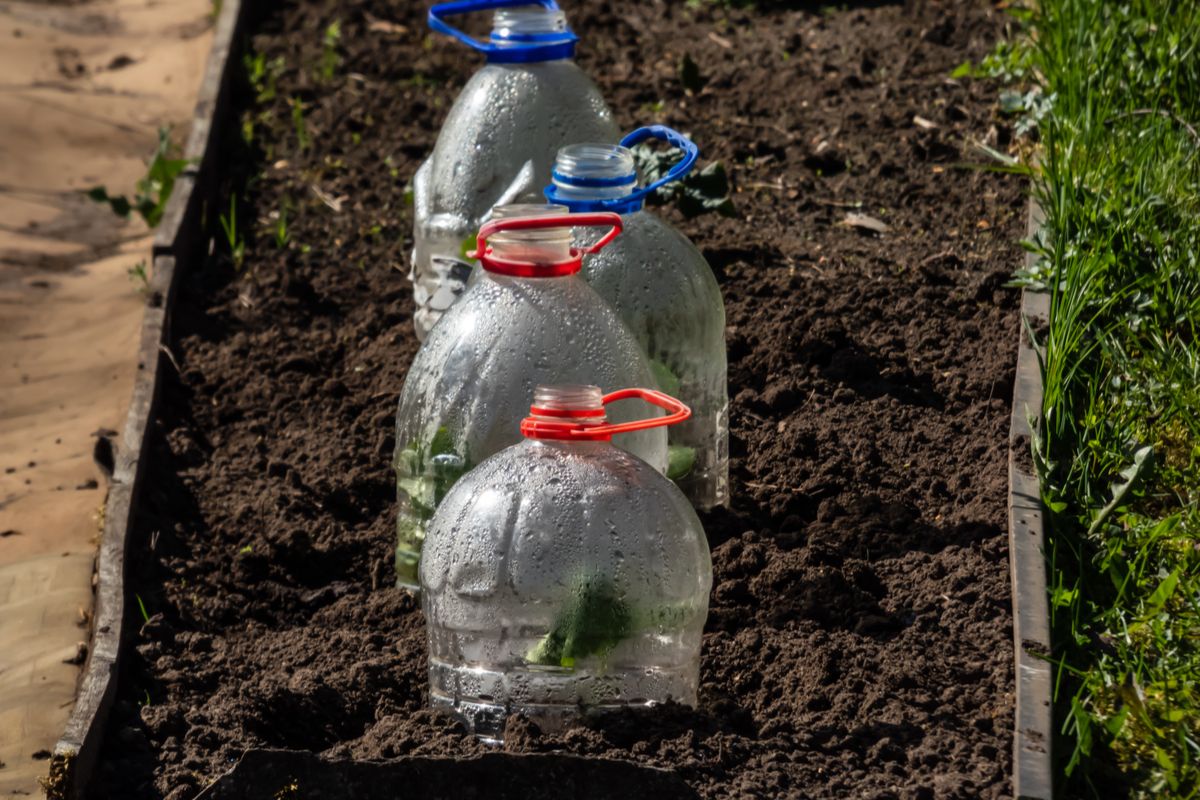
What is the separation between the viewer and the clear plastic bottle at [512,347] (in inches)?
94.8

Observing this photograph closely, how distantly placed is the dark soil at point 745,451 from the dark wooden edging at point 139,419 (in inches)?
2.5

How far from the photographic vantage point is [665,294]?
9.26 feet

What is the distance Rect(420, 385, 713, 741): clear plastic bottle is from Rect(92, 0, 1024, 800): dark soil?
82 millimetres

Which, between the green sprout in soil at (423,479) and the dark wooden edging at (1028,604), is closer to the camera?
the dark wooden edging at (1028,604)

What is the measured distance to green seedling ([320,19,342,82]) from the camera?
617 centimetres

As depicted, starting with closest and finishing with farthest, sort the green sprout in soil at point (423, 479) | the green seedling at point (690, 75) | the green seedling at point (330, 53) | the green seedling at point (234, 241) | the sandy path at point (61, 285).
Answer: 1. the green sprout in soil at point (423, 479)
2. the sandy path at point (61, 285)
3. the green seedling at point (234, 241)
4. the green seedling at point (690, 75)
5. the green seedling at point (330, 53)

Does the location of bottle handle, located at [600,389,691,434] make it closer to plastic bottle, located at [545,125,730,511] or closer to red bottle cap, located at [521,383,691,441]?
red bottle cap, located at [521,383,691,441]

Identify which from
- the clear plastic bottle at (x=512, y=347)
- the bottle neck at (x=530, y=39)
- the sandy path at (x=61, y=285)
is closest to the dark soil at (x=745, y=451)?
the sandy path at (x=61, y=285)

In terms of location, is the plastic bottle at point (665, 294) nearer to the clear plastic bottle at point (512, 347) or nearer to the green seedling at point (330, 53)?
the clear plastic bottle at point (512, 347)

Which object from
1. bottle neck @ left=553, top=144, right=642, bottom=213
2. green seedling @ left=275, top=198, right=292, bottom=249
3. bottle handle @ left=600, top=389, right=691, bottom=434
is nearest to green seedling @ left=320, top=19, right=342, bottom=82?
green seedling @ left=275, top=198, right=292, bottom=249

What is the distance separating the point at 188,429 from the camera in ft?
12.2

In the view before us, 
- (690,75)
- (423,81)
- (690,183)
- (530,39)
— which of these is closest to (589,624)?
(530,39)

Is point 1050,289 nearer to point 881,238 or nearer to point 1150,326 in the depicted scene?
point 1150,326

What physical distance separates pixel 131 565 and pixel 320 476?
0.56m
